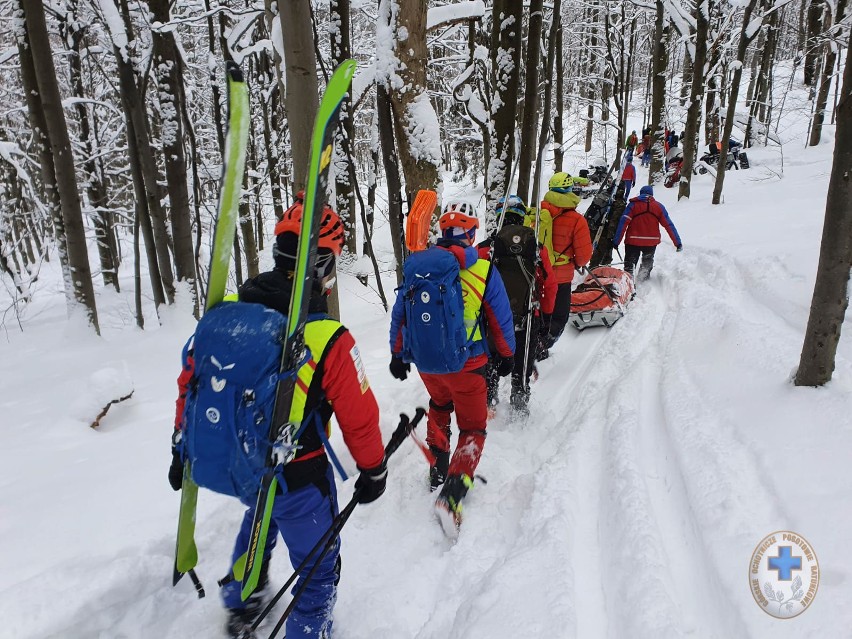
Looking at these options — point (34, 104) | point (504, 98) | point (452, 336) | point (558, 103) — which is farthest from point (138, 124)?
point (558, 103)

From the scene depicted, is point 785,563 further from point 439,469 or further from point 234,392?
point 234,392

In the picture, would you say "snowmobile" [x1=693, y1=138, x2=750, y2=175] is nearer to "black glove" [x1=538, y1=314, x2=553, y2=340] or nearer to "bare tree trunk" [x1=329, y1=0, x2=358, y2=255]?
"bare tree trunk" [x1=329, y1=0, x2=358, y2=255]

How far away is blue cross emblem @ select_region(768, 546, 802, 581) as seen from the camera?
248 centimetres

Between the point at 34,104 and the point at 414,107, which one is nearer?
the point at 414,107

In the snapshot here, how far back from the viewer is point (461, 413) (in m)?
3.81

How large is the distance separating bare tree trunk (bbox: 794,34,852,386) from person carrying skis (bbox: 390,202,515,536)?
2.21 meters

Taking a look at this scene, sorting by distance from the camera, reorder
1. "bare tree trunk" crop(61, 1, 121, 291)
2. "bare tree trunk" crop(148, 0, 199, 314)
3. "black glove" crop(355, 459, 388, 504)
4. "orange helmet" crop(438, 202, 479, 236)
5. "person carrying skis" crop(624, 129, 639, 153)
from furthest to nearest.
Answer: "bare tree trunk" crop(61, 1, 121, 291)
"person carrying skis" crop(624, 129, 639, 153)
"bare tree trunk" crop(148, 0, 199, 314)
"orange helmet" crop(438, 202, 479, 236)
"black glove" crop(355, 459, 388, 504)

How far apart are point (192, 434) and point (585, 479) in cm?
283

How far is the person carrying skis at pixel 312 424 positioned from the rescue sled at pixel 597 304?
18.1ft

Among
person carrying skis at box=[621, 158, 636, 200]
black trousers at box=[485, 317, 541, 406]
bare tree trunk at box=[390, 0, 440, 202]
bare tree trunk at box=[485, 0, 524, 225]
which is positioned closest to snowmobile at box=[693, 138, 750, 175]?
person carrying skis at box=[621, 158, 636, 200]

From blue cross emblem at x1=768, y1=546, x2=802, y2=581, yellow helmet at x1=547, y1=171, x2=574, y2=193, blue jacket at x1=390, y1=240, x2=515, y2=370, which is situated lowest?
blue cross emblem at x1=768, y1=546, x2=802, y2=581

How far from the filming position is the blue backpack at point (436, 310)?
333cm

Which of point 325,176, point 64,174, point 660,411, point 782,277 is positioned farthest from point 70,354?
point 782,277

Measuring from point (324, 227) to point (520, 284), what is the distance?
2935 mm
